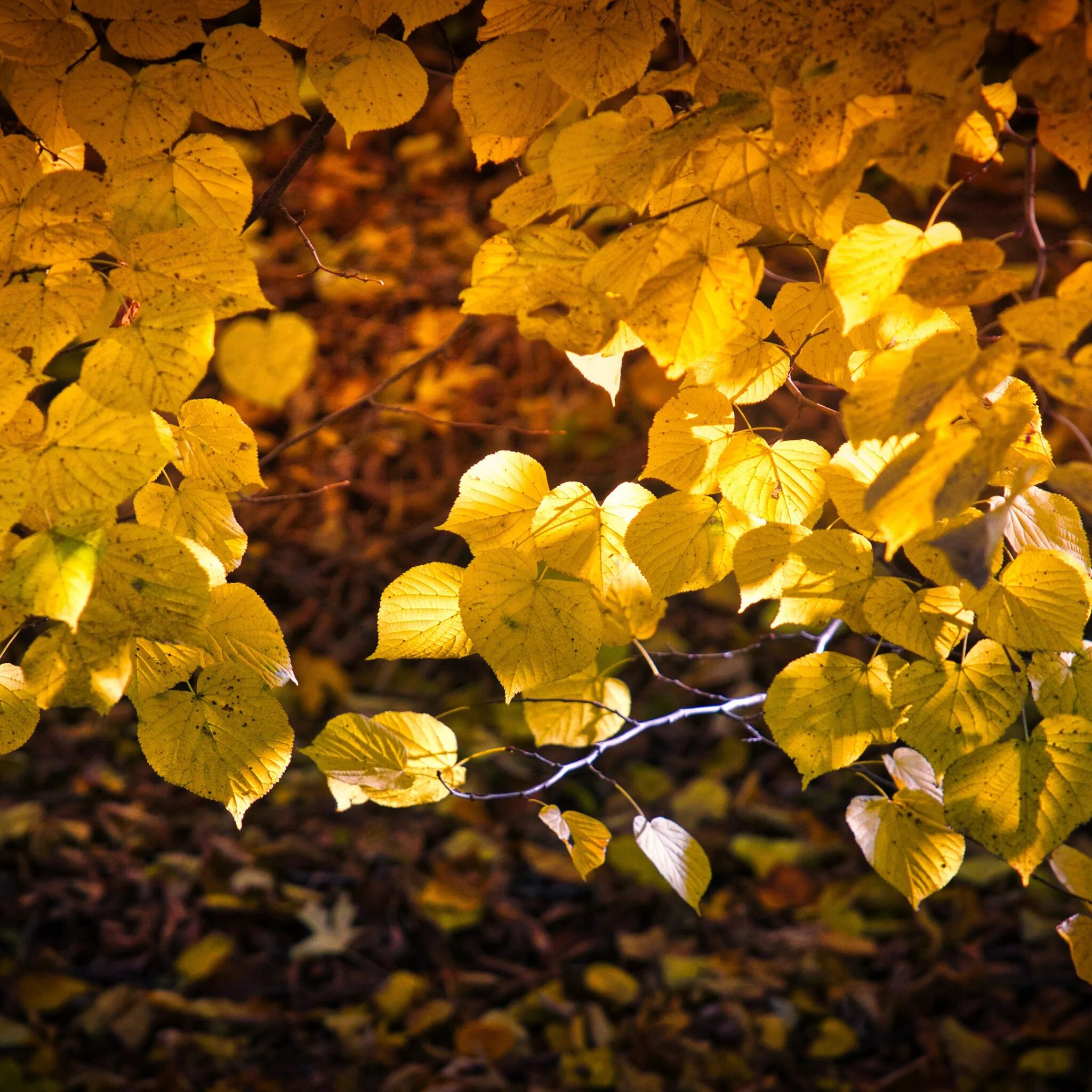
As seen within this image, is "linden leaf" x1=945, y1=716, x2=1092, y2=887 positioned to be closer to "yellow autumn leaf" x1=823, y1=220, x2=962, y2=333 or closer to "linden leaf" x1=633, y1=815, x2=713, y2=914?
"linden leaf" x1=633, y1=815, x2=713, y2=914

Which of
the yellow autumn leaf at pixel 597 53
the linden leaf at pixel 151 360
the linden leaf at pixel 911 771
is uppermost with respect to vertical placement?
the yellow autumn leaf at pixel 597 53

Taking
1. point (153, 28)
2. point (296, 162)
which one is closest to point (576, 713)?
point (296, 162)

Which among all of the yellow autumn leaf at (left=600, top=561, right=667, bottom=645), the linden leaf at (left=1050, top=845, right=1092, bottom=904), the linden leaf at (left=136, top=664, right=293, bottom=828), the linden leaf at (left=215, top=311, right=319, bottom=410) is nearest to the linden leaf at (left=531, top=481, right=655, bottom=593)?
the yellow autumn leaf at (left=600, top=561, right=667, bottom=645)

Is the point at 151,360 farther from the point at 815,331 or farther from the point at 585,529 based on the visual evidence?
the point at 815,331

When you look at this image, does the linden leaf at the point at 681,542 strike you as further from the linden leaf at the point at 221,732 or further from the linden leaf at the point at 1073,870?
the linden leaf at the point at 1073,870

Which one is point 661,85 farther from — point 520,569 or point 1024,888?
point 1024,888

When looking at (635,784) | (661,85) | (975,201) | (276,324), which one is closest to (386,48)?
(661,85)

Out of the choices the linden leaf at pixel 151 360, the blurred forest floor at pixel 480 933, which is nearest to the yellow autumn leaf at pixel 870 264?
the linden leaf at pixel 151 360
